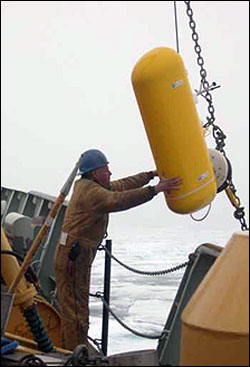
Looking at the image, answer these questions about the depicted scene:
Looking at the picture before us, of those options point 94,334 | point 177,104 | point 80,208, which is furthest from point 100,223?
point 94,334

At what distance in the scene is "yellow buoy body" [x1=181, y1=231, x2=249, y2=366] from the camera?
250cm

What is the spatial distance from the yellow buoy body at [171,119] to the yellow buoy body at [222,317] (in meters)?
1.65

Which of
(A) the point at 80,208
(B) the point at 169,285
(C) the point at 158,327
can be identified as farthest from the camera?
(B) the point at 169,285

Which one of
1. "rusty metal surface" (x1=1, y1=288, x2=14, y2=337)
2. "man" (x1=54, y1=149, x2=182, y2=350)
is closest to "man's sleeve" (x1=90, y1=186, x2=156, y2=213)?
"man" (x1=54, y1=149, x2=182, y2=350)

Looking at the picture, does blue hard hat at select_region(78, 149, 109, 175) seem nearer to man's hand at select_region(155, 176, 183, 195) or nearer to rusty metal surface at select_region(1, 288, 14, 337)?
man's hand at select_region(155, 176, 183, 195)

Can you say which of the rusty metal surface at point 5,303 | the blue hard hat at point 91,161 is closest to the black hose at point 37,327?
the rusty metal surface at point 5,303

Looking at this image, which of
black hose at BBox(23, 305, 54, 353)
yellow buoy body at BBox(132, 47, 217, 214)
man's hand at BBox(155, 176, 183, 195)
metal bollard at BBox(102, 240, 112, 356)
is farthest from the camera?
metal bollard at BBox(102, 240, 112, 356)

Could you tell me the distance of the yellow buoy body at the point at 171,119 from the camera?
4.29 m

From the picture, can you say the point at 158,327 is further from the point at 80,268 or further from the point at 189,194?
the point at 189,194

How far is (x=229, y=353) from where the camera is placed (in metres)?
2.51

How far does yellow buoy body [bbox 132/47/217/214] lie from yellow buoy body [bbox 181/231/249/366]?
1654mm

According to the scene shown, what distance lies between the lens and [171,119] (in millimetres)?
4289

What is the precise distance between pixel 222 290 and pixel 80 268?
8.41ft

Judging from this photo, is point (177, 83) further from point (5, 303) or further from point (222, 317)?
point (222, 317)
